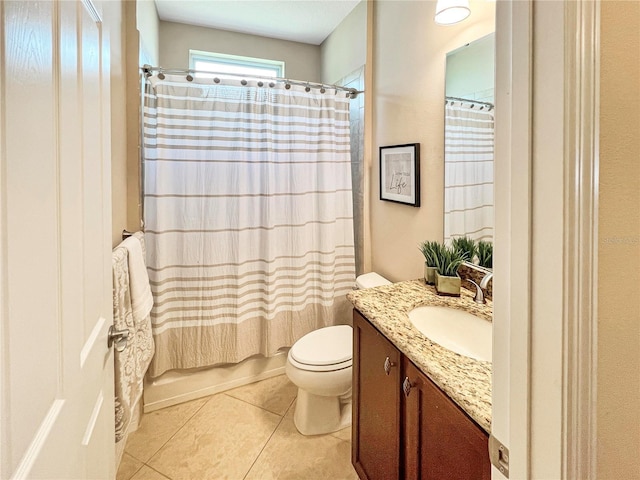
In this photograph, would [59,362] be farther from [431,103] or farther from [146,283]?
[431,103]

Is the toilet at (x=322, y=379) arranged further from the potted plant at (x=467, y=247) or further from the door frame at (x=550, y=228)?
the door frame at (x=550, y=228)

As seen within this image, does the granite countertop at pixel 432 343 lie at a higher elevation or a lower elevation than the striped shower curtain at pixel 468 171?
lower

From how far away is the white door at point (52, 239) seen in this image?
0.49 m

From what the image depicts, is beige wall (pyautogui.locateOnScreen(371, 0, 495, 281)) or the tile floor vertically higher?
beige wall (pyautogui.locateOnScreen(371, 0, 495, 281))

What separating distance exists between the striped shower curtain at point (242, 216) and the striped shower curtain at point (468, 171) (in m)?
0.88

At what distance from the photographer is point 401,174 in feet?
6.86

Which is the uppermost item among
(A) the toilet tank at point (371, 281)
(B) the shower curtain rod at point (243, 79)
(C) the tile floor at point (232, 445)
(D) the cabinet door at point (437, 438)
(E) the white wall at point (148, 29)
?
(E) the white wall at point (148, 29)

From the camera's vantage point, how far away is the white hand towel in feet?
5.16

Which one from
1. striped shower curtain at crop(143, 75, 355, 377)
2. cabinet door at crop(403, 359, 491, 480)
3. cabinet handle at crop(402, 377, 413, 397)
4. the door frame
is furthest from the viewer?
striped shower curtain at crop(143, 75, 355, 377)

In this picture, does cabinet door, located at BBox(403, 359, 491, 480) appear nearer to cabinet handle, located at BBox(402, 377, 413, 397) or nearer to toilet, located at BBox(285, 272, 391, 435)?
cabinet handle, located at BBox(402, 377, 413, 397)

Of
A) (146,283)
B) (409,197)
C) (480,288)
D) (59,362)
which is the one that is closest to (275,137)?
(409,197)

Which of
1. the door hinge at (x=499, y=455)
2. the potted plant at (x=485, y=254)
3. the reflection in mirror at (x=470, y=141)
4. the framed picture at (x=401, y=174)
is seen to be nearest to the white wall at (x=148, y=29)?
the framed picture at (x=401, y=174)

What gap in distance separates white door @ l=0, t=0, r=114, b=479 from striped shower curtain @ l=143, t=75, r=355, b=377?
106 centimetres

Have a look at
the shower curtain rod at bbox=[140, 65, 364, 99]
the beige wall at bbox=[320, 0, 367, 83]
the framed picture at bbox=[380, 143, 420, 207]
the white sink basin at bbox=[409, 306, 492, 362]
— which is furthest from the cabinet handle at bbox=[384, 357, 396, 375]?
the beige wall at bbox=[320, 0, 367, 83]
